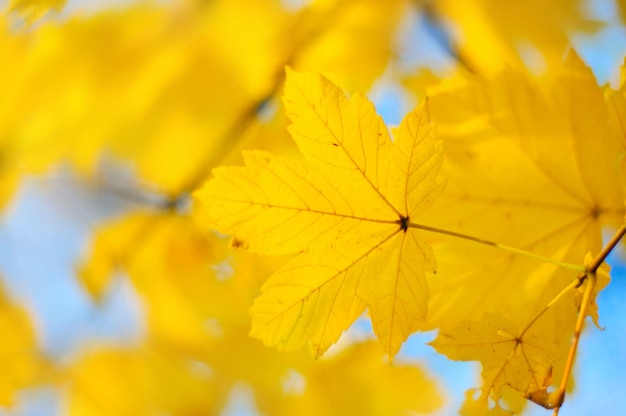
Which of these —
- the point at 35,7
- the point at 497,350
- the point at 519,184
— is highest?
the point at 35,7

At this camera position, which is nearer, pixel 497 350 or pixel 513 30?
pixel 497 350

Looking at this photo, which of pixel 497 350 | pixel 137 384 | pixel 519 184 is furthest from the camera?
pixel 137 384

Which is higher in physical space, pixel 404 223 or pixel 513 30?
pixel 513 30

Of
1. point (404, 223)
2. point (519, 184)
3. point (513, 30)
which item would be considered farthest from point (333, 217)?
point (513, 30)

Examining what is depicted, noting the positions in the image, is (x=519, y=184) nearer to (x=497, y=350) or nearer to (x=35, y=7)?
(x=497, y=350)

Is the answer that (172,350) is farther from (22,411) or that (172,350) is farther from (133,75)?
(133,75)

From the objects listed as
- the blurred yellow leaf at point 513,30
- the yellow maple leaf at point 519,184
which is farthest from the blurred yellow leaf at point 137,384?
the blurred yellow leaf at point 513,30

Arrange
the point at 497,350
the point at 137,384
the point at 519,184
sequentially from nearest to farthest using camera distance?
the point at 497,350
the point at 519,184
the point at 137,384

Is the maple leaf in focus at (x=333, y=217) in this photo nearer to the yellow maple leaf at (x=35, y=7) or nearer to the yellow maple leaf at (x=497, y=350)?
the yellow maple leaf at (x=497, y=350)
